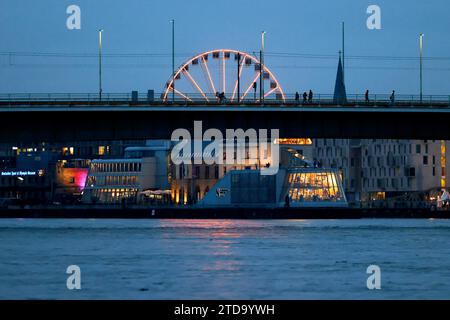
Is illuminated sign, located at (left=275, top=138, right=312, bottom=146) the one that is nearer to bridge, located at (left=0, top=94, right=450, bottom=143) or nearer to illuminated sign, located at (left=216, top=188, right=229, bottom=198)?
illuminated sign, located at (left=216, top=188, right=229, bottom=198)

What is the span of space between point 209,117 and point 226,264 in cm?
4640

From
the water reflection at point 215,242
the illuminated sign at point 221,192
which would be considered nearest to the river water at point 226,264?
the water reflection at point 215,242

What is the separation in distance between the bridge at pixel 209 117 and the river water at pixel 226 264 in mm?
8856

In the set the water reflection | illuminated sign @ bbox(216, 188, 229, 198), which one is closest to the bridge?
the water reflection

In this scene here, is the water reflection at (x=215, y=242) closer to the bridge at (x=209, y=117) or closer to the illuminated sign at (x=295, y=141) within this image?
the bridge at (x=209, y=117)

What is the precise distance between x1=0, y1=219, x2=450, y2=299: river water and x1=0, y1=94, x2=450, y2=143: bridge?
8.86 metres

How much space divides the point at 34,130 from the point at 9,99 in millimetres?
3364

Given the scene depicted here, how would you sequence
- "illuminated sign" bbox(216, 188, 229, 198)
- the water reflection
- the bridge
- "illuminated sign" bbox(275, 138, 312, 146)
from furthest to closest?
"illuminated sign" bbox(275, 138, 312, 146), "illuminated sign" bbox(216, 188, 229, 198), the bridge, the water reflection

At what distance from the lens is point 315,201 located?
550 feet

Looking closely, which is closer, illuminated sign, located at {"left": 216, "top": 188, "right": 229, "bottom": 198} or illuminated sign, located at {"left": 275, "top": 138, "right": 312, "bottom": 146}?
illuminated sign, located at {"left": 216, "top": 188, "right": 229, "bottom": 198}

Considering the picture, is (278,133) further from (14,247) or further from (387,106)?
(14,247)

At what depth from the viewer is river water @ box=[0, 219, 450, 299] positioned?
59.2m

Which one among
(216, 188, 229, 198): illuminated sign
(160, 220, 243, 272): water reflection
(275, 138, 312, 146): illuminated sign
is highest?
(275, 138, 312, 146): illuminated sign
